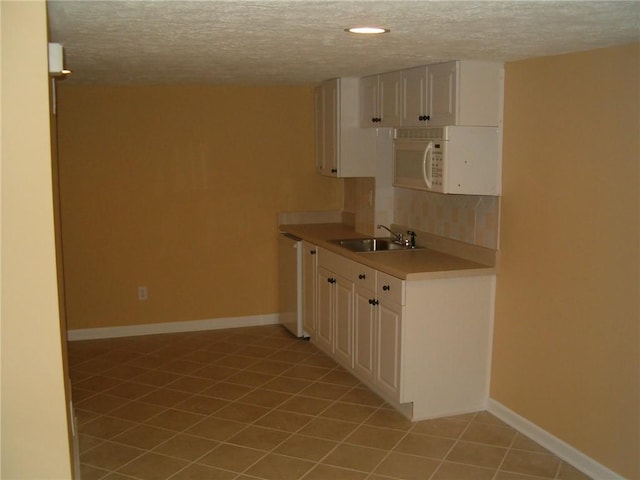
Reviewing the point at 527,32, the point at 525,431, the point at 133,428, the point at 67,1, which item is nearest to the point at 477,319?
the point at 525,431

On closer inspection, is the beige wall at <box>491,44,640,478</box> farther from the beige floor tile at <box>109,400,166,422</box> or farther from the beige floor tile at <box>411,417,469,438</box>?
the beige floor tile at <box>109,400,166,422</box>

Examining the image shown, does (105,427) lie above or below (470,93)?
below

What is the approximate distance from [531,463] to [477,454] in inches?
10.9

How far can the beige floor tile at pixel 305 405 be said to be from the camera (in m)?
4.33

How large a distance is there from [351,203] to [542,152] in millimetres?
2667

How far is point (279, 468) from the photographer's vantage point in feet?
11.7

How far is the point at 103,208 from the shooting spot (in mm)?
5762

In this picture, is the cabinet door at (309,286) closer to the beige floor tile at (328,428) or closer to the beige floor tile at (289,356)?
the beige floor tile at (289,356)

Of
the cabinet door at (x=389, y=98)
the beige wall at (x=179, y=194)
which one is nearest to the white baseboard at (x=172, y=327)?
the beige wall at (x=179, y=194)

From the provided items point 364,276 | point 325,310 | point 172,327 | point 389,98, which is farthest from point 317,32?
point 172,327

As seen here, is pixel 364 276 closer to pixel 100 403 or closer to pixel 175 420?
pixel 175 420

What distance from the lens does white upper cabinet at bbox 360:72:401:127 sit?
15.0 ft

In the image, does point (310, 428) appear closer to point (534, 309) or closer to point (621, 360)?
point (534, 309)

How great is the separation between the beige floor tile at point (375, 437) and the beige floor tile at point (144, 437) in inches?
41.2
